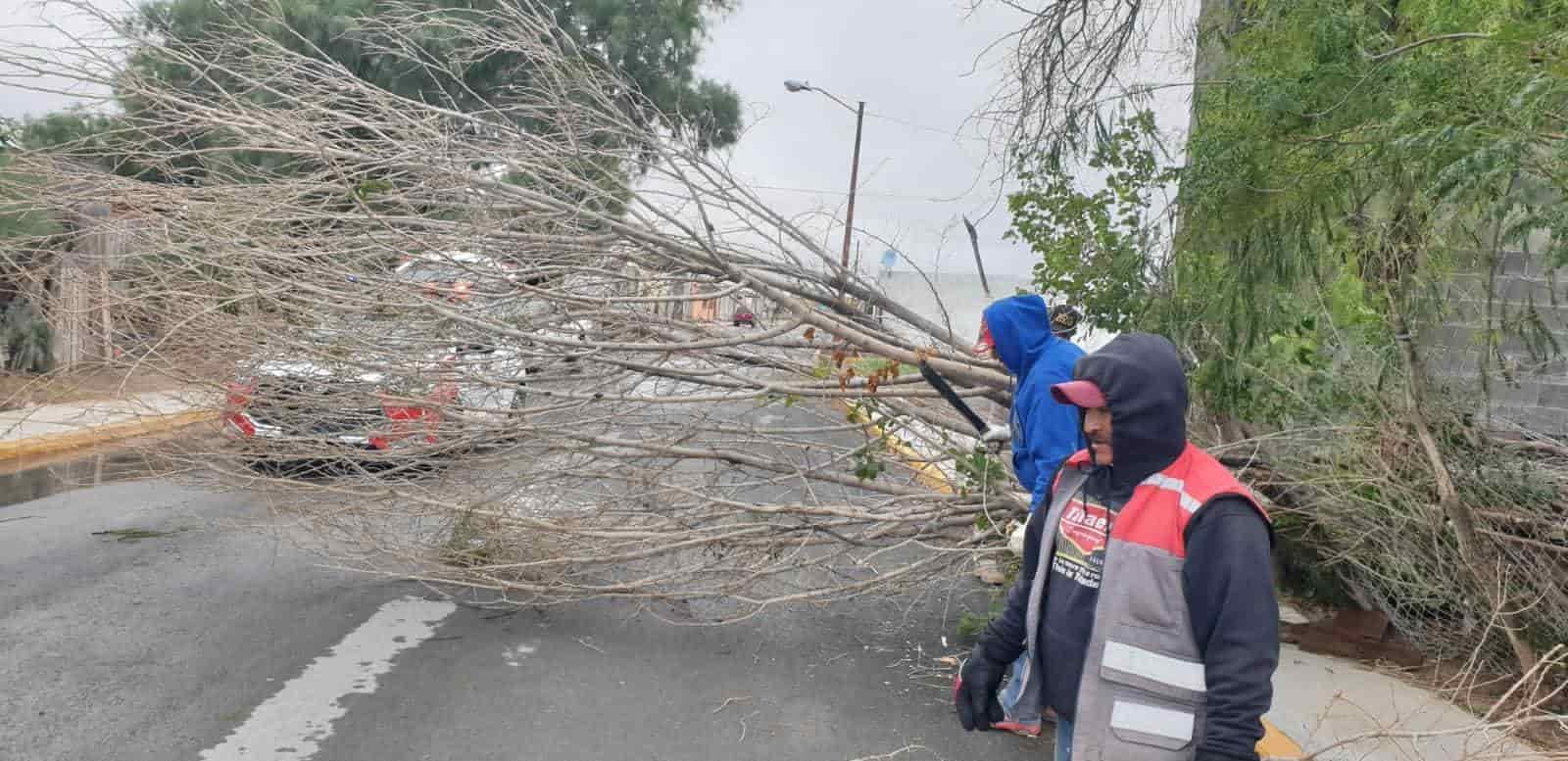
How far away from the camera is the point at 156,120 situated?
6.14 m

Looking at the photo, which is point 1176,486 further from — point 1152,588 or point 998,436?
point 998,436

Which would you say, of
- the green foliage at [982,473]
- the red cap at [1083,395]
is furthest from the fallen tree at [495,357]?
the red cap at [1083,395]

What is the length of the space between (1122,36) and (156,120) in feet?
19.6

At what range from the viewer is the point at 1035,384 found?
14.6 feet

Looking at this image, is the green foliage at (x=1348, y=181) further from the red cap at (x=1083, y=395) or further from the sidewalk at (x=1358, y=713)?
the red cap at (x=1083, y=395)

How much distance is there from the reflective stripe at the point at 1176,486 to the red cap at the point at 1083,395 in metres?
0.19

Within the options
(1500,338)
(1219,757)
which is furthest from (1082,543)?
(1500,338)

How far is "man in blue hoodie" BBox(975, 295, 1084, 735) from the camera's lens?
4258 millimetres

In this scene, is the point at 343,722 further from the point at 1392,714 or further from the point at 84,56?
the point at 1392,714

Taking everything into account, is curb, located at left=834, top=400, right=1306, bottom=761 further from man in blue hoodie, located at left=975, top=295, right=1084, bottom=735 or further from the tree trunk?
the tree trunk

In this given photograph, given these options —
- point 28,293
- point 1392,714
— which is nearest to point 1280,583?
point 1392,714

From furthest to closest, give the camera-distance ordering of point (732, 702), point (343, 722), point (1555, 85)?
point (732, 702) → point (343, 722) → point (1555, 85)

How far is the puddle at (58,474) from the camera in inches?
336

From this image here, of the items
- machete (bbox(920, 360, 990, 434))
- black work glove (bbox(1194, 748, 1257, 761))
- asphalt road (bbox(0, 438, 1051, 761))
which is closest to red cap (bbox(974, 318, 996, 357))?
machete (bbox(920, 360, 990, 434))
